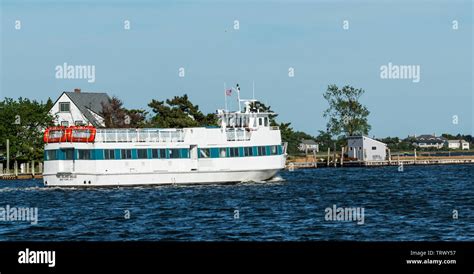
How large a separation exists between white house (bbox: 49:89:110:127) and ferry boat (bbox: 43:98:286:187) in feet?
141

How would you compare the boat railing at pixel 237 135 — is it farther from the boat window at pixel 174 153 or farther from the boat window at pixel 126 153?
the boat window at pixel 126 153

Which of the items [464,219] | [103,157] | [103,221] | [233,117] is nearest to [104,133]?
[103,157]

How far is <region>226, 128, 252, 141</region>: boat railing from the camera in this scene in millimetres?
71125

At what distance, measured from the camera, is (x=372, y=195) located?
198 feet

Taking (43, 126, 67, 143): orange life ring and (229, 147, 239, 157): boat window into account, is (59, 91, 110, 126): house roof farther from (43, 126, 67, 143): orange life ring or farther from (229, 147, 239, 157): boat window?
(229, 147, 239, 157): boat window

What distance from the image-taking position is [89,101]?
116938 mm

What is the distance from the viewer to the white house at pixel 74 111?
112938 mm

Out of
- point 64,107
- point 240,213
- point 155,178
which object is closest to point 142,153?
point 155,178

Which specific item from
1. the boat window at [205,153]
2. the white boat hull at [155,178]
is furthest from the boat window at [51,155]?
the boat window at [205,153]

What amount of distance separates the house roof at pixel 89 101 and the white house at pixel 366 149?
44.5 metres

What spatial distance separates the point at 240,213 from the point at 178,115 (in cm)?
6970

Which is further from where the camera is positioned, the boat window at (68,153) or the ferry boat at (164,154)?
the ferry boat at (164,154)
